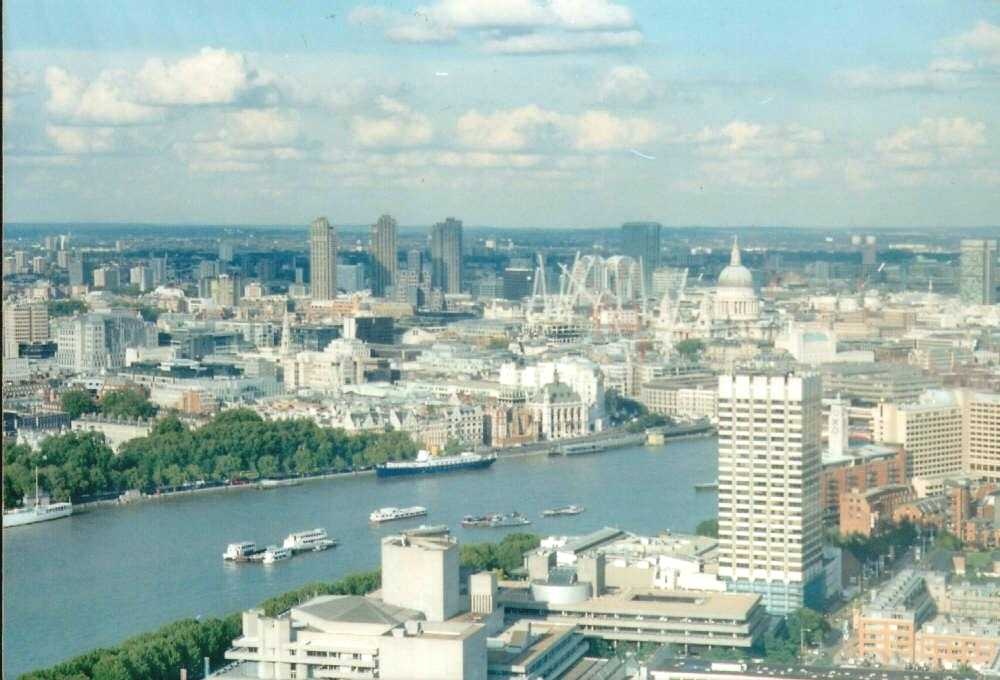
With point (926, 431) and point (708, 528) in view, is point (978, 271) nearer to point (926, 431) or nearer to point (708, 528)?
point (926, 431)

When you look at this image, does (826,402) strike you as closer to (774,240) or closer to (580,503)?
(580,503)

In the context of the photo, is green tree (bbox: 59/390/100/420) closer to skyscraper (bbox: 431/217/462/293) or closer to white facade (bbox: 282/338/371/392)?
white facade (bbox: 282/338/371/392)

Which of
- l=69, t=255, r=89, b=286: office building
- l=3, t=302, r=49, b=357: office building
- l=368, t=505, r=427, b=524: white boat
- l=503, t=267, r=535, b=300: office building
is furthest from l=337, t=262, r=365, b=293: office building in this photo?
l=368, t=505, r=427, b=524: white boat

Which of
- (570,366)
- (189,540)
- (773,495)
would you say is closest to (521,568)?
(773,495)

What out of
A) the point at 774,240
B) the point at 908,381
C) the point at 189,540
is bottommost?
the point at 189,540

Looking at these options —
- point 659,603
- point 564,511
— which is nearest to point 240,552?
point 564,511

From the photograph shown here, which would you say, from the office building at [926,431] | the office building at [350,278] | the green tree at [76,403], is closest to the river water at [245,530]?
the office building at [926,431]

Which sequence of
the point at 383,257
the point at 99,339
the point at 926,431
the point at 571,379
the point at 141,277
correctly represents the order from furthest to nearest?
the point at 383,257 < the point at 141,277 < the point at 99,339 < the point at 571,379 < the point at 926,431
